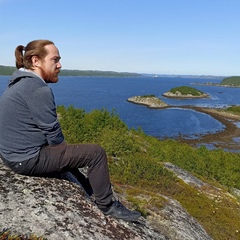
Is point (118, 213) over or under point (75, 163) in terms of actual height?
under

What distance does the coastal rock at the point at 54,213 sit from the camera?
4.14m

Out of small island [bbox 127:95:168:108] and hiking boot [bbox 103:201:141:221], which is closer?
hiking boot [bbox 103:201:141:221]

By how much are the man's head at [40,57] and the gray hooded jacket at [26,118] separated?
0.64ft

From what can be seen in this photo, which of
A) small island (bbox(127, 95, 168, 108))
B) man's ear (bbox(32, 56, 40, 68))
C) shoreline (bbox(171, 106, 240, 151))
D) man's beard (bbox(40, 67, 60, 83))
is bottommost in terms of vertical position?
shoreline (bbox(171, 106, 240, 151))

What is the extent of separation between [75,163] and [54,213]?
0.82 metres

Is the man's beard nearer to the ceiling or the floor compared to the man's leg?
nearer to the ceiling

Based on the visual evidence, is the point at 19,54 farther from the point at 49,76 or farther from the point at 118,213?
the point at 118,213

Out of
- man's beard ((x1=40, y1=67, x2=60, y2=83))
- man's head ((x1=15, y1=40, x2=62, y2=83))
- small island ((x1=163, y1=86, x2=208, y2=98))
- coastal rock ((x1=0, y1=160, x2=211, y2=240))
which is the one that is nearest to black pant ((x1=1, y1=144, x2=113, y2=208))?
coastal rock ((x1=0, y1=160, x2=211, y2=240))

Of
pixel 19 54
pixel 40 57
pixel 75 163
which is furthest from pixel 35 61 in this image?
pixel 75 163

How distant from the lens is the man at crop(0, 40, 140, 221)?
4.28 m

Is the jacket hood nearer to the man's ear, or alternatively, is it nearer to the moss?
the man's ear

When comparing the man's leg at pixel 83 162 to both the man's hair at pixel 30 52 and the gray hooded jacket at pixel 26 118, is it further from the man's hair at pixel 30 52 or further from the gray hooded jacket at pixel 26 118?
the man's hair at pixel 30 52

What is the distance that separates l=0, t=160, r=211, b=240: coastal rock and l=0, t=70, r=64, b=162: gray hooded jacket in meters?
0.54

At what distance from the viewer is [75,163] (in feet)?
15.6
